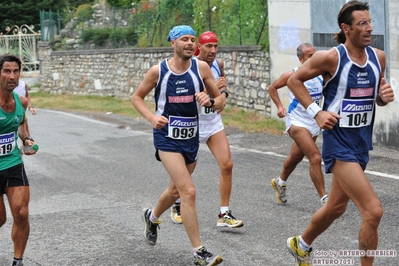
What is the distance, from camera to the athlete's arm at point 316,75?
234 inches

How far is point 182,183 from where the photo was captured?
699 centimetres

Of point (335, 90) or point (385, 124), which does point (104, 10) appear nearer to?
point (385, 124)

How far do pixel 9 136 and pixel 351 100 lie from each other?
9.50 ft

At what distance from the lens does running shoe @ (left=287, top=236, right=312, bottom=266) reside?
6430mm

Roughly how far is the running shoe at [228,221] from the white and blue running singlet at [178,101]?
124 centimetres

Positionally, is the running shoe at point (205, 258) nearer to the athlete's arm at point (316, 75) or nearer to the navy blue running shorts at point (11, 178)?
the athlete's arm at point (316, 75)

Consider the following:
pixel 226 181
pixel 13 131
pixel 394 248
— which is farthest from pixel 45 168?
pixel 394 248

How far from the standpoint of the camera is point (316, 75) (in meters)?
6.12

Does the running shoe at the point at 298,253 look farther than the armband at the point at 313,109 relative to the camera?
Yes

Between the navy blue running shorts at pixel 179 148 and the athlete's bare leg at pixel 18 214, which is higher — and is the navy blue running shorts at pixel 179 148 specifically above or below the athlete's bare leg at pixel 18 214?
above

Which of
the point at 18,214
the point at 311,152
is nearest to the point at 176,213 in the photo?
the point at 311,152

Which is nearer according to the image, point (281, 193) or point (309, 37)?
point (281, 193)

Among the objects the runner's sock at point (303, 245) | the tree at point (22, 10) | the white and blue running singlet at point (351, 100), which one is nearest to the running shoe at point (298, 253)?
the runner's sock at point (303, 245)

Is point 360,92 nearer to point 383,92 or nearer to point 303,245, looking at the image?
point 383,92
